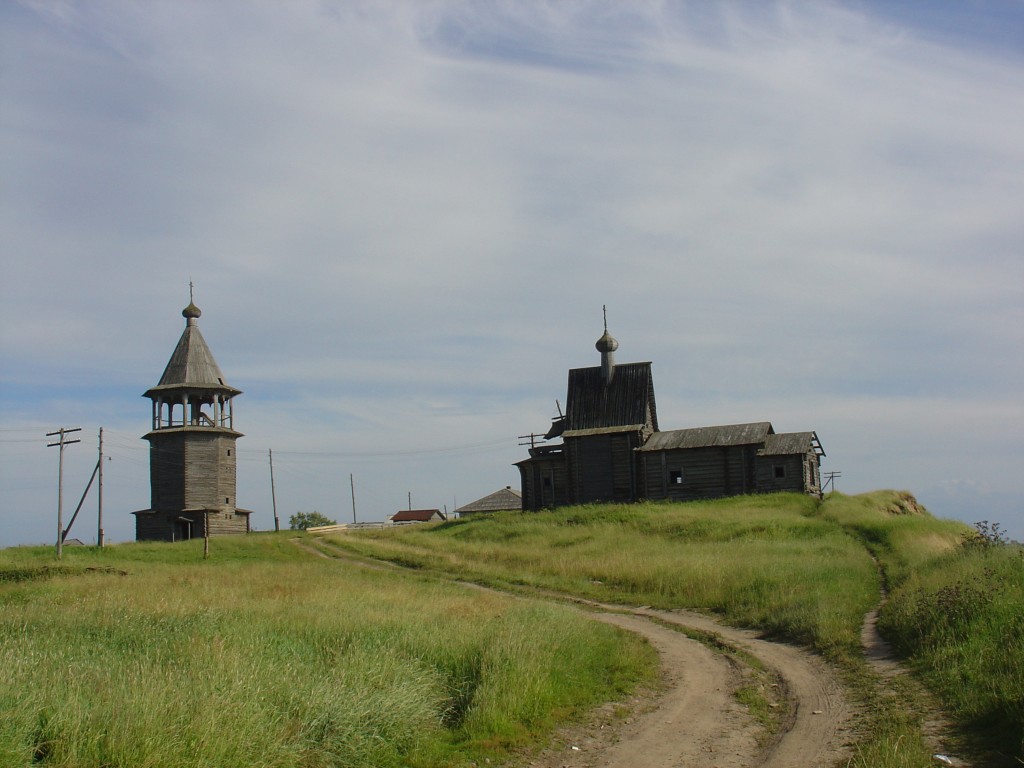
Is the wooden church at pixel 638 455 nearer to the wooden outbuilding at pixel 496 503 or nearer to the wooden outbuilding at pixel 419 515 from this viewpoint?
the wooden outbuilding at pixel 496 503

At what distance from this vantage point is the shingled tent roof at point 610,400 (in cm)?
5009

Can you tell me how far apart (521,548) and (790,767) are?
84.1 ft

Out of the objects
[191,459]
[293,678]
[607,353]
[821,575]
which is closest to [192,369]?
[191,459]

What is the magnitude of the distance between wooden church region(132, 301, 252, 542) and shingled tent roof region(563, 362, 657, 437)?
65.5 feet

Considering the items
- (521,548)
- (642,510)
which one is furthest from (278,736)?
(642,510)

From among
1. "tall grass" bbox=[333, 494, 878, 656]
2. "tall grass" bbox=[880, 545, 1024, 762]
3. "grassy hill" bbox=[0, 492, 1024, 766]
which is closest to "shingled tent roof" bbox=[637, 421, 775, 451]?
"tall grass" bbox=[333, 494, 878, 656]

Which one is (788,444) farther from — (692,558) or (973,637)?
(973,637)

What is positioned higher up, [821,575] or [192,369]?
[192,369]

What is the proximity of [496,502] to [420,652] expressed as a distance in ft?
223

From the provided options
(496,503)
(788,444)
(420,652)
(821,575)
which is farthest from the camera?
(496,503)

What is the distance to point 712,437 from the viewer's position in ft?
155

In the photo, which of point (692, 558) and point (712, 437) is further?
point (712, 437)

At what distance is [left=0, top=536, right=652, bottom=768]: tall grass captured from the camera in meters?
7.92

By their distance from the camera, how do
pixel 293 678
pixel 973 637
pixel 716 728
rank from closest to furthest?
pixel 293 678 → pixel 716 728 → pixel 973 637
